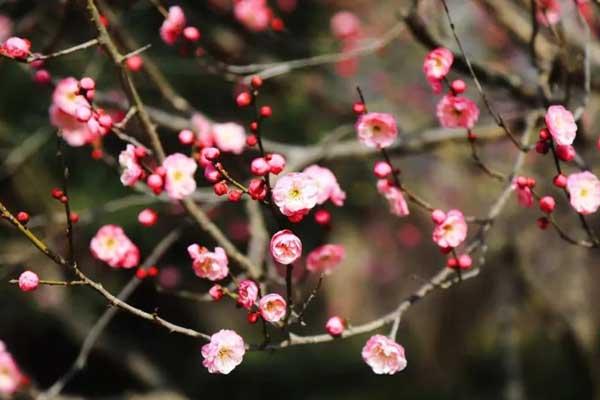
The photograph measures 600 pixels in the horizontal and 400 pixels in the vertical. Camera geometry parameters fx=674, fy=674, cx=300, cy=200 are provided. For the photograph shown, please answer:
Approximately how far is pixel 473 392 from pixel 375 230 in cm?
222

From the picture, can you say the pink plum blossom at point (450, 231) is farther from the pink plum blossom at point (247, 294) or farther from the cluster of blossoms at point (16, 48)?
the cluster of blossoms at point (16, 48)

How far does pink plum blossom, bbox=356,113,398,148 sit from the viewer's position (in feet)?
5.63

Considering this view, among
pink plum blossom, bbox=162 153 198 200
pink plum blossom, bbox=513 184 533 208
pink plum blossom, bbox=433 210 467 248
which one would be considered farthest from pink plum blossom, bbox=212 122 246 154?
pink plum blossom, bbox=513 184 533 208

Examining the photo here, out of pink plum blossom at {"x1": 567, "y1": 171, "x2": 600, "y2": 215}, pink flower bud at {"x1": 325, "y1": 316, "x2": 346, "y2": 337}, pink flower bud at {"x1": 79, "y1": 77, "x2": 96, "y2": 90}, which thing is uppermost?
pink flower bud at {"x1": 79, "y1": 77, "x2": 96, "y2": 90}

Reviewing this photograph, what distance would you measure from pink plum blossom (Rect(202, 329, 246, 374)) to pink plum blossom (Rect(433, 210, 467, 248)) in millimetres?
542

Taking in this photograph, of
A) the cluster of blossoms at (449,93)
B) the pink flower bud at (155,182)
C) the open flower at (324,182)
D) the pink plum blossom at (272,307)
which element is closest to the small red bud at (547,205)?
the cluster of blossoms at (449,93)

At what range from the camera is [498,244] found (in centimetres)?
375

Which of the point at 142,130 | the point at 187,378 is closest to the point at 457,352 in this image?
the point at 187,378

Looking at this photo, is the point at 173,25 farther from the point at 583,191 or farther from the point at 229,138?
the point at 583,191

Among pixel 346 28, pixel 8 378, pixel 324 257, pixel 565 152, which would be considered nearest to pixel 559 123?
pixel 565 152

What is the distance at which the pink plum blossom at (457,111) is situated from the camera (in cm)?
173

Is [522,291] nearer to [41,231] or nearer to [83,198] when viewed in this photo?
[41,231]

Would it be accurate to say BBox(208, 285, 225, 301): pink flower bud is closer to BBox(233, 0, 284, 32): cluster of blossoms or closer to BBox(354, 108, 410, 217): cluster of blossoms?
BBox(354, 108, 410, 217): cluster of blossoms

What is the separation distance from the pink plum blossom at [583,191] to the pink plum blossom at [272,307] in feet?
2.26
